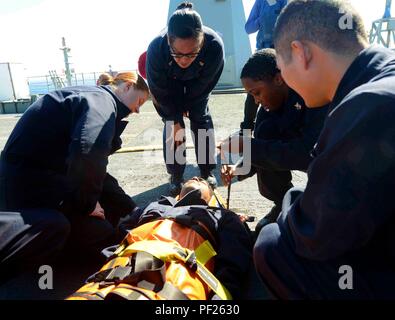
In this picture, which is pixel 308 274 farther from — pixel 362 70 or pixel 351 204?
pixel 362 70

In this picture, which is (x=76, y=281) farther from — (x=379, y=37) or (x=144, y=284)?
(x=379, y=37)

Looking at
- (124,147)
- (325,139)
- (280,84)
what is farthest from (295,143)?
(124,147)

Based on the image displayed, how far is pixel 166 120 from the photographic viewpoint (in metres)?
3.94

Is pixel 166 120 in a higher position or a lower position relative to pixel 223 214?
higher

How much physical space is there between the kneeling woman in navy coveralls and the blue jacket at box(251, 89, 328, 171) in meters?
1.06

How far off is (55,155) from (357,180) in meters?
1.95

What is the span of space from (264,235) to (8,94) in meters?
19.3

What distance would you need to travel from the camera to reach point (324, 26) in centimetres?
Answer: 150

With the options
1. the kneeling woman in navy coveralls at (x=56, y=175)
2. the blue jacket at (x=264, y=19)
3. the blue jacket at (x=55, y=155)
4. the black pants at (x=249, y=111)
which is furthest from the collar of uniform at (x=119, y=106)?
the blue jacket at (x=264, y=19)

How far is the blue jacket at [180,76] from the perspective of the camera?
351cm

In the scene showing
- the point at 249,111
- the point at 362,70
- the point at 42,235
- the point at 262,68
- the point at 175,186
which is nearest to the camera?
the point at 362,70

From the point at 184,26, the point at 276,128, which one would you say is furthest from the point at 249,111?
the point at 184,26

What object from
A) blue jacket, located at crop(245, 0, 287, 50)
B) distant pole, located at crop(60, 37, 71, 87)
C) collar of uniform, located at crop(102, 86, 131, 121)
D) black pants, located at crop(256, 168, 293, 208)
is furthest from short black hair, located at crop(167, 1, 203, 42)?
distant pole, located at crop(60, 37, 71, 87)

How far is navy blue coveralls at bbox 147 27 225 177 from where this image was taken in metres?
3.52
